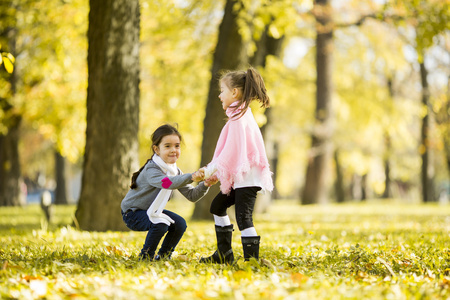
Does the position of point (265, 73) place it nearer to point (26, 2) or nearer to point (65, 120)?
point (26, 2)

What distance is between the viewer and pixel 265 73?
11.5 meters

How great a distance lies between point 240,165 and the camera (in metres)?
4.31

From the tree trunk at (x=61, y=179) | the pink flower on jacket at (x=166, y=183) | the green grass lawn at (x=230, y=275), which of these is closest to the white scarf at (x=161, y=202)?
the pink flower on jacket at (x=166, y=183)

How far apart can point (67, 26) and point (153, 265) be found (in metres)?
10.3

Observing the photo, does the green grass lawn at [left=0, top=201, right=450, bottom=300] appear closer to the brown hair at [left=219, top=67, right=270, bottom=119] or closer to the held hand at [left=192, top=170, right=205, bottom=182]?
the held hand at [left=192, top=170, right=205, bottom=182]

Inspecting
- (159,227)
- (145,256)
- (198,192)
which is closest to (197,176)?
(198,192)

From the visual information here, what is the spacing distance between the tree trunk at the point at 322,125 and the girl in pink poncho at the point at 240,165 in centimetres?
1523

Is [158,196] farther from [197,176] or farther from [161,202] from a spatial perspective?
[197,176]

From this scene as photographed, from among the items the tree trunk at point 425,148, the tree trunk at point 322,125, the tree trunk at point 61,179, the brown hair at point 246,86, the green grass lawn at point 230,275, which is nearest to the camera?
the green grass lawn at point 230,275

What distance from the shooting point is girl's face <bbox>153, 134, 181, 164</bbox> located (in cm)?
461

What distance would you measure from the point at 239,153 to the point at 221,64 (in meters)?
6.22

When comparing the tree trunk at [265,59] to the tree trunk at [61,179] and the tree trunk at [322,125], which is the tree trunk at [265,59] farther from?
the tree trunk at [61,179]

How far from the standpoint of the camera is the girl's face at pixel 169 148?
4.61 meters

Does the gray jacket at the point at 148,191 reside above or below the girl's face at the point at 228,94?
below
